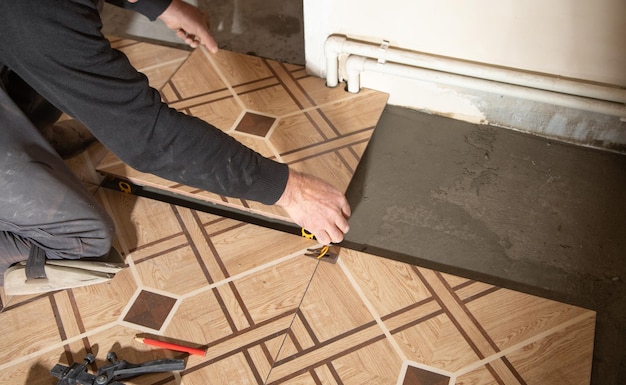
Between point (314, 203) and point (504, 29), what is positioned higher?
point (504, 29)

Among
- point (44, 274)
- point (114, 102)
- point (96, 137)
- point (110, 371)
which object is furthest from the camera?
point (44, 274)

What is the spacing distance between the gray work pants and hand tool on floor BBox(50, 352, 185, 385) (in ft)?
1.02

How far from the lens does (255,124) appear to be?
212 cm

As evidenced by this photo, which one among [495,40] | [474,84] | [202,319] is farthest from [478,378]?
[495,40]

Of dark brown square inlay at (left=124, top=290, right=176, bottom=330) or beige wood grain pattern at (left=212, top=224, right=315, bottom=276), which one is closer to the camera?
dark brown square inlay at (left=124, top=290, right=176, bottom=330)

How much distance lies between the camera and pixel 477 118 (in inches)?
86.1

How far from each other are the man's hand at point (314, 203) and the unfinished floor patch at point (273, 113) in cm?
44

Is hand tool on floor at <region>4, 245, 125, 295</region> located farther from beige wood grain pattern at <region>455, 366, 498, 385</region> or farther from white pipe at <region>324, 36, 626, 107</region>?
white pipe at <region>324, 36, 626, 107</region>

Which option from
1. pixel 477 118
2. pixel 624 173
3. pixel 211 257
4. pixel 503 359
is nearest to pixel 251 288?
pixel 211 257

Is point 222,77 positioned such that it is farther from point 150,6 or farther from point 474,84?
point 474,84

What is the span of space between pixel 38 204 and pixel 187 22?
845 mm

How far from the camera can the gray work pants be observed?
141cm

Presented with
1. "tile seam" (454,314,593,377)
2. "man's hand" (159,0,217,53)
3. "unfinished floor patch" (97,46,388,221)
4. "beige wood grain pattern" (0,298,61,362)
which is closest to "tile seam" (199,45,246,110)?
"unfinished floor patch" (97,46,388,221)

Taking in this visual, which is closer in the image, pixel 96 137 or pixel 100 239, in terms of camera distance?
pixel 96 137
